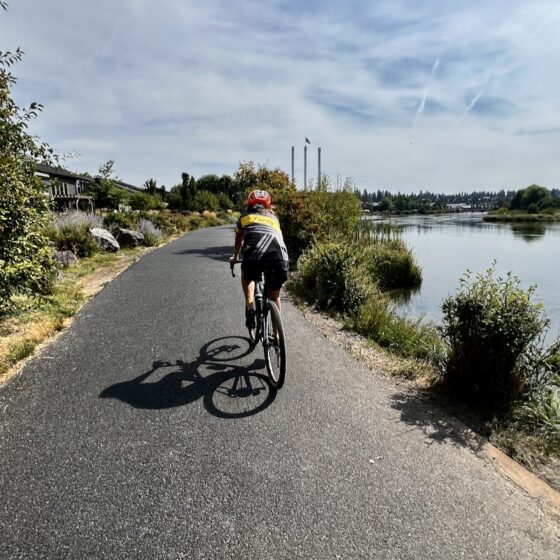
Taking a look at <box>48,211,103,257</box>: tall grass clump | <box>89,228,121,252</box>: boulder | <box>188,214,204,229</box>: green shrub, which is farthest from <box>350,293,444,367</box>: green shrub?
<box>188,214,204,229</box>: green shrub

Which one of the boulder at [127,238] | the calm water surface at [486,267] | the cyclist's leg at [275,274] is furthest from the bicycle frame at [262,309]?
the boulder at [127,238]

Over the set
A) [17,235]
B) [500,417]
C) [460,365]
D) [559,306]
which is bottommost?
[559,306]

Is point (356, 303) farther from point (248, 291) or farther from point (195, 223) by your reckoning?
point (195, 223)

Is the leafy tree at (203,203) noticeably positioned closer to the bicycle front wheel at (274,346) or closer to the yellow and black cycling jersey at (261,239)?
the yellow and black cycling jersey at (261,239)

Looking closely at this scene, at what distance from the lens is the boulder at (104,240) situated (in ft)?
47.7

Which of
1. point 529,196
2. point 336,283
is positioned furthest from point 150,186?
point 529,196

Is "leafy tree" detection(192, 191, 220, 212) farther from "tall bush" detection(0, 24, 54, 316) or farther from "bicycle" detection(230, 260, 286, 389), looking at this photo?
"bicycle" detection(230, 260, 286, 389)

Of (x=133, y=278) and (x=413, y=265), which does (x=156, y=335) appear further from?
(x=413, y=265)

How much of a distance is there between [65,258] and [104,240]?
3.91 m

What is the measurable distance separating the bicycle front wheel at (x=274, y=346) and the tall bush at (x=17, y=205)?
10.1 ft

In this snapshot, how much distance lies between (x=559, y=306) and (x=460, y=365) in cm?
845

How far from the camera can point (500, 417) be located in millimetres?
3486

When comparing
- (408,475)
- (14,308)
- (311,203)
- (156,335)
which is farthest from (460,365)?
(311,203)

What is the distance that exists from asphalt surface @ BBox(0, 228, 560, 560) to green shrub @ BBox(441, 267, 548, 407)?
611 millimetres
